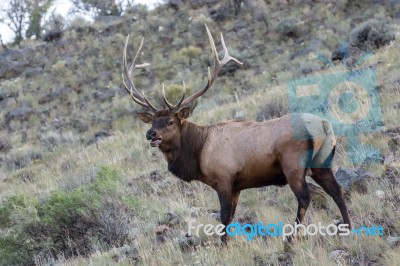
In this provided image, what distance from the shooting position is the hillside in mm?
6168

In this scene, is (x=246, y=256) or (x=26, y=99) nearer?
(x=246, y=256)

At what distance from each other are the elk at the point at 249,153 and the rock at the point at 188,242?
0.39 m

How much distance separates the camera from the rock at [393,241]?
4947 millimetres

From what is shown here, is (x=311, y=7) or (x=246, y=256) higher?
(x=311, y=7)

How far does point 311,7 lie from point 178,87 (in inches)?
405

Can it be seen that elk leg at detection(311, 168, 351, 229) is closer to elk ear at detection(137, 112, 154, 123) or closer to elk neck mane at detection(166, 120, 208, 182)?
elk neck mane at detection(166, 120, 208, 182)

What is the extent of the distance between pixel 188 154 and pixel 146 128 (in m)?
9.43

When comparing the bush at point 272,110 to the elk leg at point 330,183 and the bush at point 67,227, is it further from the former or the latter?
the elk leg at point 330,183

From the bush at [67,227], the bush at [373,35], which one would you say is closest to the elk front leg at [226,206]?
the bush at [67,227]

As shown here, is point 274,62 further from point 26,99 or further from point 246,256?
point 246,256

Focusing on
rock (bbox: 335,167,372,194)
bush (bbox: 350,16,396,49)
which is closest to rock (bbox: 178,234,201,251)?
rock (bbox: 335,167,372,194)

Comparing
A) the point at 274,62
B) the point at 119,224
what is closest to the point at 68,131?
the point at 274,62

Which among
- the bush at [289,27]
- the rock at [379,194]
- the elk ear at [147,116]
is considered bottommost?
the rock at [379,194]

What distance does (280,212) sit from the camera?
6766 mm
